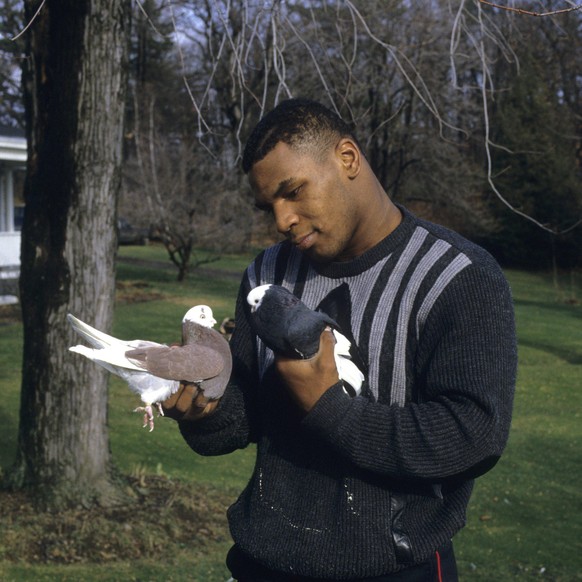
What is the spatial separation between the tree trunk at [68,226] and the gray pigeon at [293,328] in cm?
302

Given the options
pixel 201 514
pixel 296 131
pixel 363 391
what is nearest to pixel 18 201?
pixel 201 514

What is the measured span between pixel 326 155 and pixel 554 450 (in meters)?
5.80

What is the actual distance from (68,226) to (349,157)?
304 cm

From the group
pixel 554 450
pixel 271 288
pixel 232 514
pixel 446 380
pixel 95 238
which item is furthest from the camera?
pixel 554 450

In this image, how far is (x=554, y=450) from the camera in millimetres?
6969

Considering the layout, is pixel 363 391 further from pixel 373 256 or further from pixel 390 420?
pixel 373 256

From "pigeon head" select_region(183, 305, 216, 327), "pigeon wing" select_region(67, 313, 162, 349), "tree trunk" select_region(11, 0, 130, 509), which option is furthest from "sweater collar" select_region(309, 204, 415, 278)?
"tree trunk" select_region(11, 0, 130, 509)

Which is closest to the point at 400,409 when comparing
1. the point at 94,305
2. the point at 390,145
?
the point at 94,305

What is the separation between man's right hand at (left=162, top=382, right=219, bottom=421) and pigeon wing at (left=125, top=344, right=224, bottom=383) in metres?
0.04

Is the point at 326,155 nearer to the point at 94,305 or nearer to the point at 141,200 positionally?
the point at 94,305

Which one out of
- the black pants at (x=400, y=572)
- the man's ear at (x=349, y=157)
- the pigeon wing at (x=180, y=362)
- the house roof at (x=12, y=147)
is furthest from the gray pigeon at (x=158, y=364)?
the house roof at (x=12, y=147)

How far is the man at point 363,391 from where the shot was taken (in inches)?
64.7

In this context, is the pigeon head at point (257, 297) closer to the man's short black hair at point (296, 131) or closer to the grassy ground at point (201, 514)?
the man's short black hair at point (296, 131)

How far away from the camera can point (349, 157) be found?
187cm
